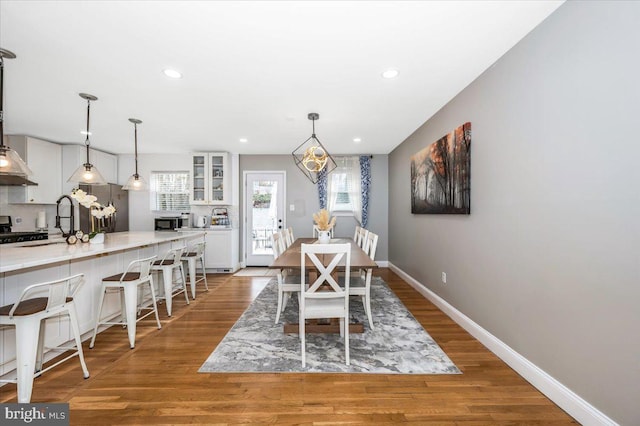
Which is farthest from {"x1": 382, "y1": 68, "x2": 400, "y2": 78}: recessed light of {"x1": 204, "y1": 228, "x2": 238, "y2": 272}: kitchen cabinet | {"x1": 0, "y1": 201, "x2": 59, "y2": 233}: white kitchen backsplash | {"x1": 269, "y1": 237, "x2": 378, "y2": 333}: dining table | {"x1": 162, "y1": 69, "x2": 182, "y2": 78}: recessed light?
{"x1": 0, "y1": 201, "x2": 59, "y2": 233}: white kitchen backsplash

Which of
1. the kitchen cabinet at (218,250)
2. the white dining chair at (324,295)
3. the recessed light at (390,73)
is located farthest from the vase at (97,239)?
the recessed light at (390,73)

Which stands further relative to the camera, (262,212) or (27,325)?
(262,212)

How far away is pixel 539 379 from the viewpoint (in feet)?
6.27

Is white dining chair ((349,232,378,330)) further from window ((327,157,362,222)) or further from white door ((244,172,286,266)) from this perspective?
white door ((244,172,286,266))

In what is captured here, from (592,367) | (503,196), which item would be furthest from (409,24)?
(592,367)

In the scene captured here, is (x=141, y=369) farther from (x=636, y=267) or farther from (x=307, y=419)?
(x=636, y=267)

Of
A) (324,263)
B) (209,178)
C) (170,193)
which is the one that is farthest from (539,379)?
(170,193)

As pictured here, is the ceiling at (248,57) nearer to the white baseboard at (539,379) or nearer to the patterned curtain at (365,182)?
the patterned curtain at (365,182)

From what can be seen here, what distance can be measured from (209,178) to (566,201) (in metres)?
5.68

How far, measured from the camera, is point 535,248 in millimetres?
1979

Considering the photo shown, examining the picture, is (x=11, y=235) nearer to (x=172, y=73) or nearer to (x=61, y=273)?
(x=61, y=273)

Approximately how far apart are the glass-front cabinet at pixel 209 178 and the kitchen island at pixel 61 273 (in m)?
2.53

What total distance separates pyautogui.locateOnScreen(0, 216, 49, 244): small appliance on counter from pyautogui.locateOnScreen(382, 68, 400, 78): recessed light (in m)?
5.33

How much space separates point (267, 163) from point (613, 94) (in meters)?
5.43
